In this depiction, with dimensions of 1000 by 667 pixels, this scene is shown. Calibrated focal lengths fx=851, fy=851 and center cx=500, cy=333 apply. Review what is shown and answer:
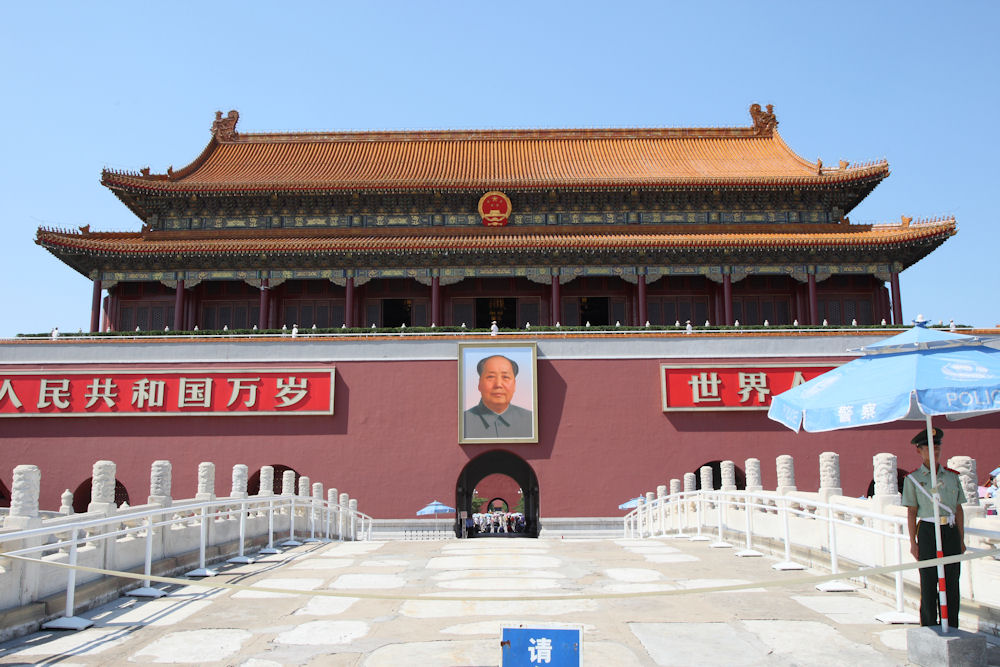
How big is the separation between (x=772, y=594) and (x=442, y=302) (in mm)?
18734

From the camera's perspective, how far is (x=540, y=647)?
168 inches

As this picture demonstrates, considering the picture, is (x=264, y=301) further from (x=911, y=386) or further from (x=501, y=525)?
(x=911, y=386)

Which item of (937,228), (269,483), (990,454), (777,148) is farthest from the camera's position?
(777,148)

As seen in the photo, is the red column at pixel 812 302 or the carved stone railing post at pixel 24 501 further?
the red column at pixel 812 302

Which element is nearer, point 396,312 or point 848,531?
point 848,531

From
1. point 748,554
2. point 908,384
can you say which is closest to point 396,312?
point 748,554

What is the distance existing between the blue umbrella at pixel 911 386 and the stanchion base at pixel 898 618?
1.18m

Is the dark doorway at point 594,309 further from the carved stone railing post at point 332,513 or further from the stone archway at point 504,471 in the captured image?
the carved stone railing post at point 332,513

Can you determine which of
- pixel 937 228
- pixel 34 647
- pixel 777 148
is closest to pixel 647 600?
pixel 34 647

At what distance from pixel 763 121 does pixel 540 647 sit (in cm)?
2833

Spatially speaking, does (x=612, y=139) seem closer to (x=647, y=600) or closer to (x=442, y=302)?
(x=442, y=302)

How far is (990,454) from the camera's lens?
21.2 metres

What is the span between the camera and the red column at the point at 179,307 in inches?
959

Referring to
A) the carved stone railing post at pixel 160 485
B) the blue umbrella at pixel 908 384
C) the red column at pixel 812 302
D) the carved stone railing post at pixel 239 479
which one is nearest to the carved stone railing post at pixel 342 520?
the carved stone railing post at pixel 239 479
